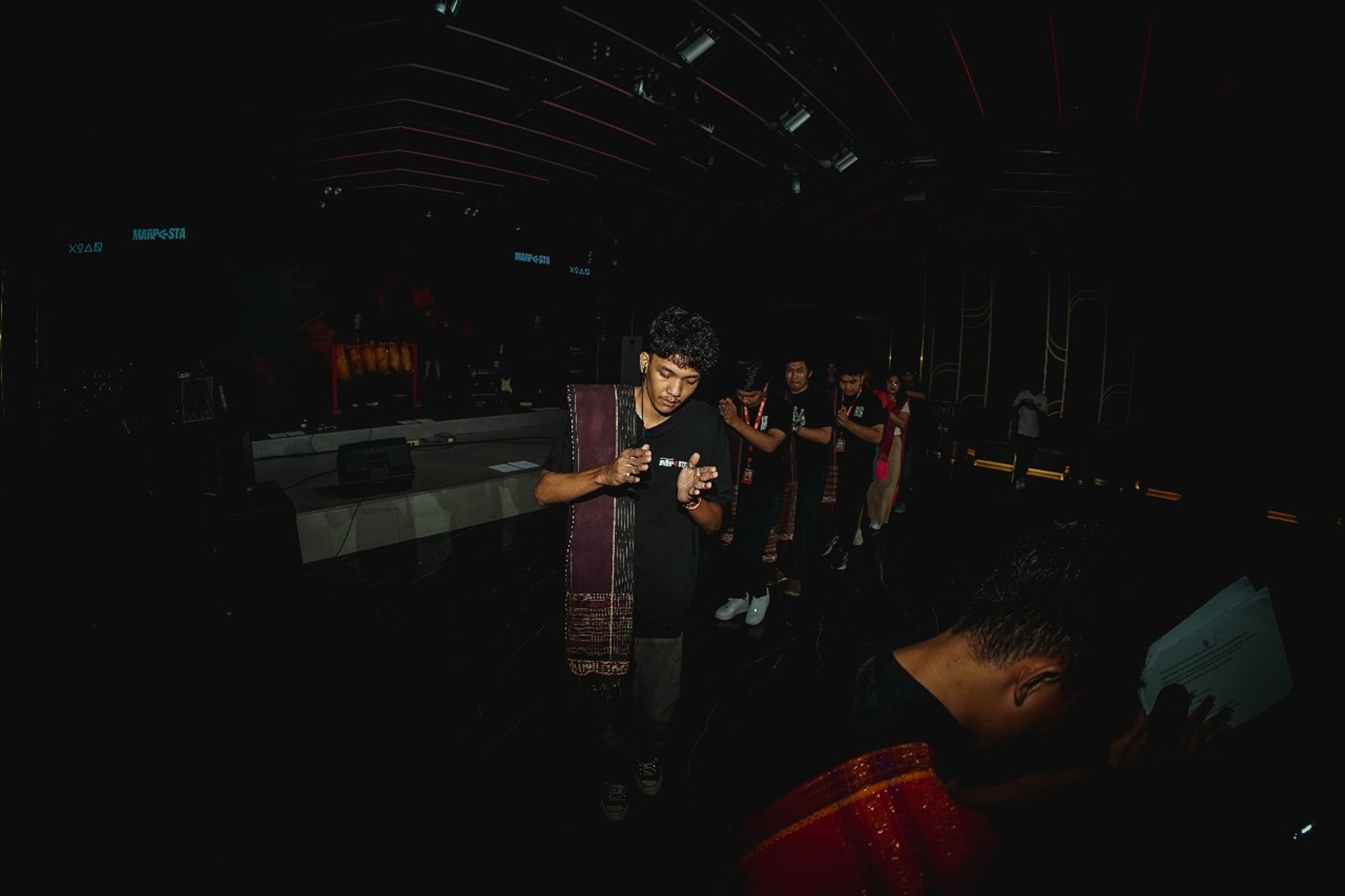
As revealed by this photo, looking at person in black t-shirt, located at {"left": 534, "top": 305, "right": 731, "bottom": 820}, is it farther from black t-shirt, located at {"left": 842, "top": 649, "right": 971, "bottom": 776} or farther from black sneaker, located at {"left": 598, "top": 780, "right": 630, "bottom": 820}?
black t-shirt, located at {"left": 842, "top": 649, "right": 971, "bottom": 776}

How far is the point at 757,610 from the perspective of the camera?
376 cm

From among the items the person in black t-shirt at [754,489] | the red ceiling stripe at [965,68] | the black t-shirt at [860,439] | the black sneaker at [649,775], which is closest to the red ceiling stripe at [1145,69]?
the red ceiling stripe at [965,68]

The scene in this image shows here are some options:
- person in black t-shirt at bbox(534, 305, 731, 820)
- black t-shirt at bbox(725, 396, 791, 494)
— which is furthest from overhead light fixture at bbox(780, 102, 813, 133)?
person in black t-shirt at bbox(534, 305, 731, 820)

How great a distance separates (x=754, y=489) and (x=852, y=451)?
1403 mm

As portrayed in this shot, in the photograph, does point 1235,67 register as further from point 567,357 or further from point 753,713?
point 567,357

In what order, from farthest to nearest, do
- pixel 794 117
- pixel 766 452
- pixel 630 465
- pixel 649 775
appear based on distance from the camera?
pixel 794 117
pixel 766 452
pixel 649 775
pixel 630 465

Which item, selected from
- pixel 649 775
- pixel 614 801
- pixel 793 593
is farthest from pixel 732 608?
pixel 614 801

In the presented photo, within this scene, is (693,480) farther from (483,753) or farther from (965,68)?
(965,68)

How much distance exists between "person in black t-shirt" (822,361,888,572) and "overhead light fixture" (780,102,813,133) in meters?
2.43

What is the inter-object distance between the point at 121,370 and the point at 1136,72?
7.78m

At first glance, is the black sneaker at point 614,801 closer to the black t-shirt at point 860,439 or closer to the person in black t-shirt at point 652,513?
the person in black t-shirt at point 652,513

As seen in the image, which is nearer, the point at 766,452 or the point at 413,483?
the point at 766,452

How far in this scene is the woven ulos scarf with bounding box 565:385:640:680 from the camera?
6.67 ft

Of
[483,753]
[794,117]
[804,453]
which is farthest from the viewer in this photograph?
[794,117]
